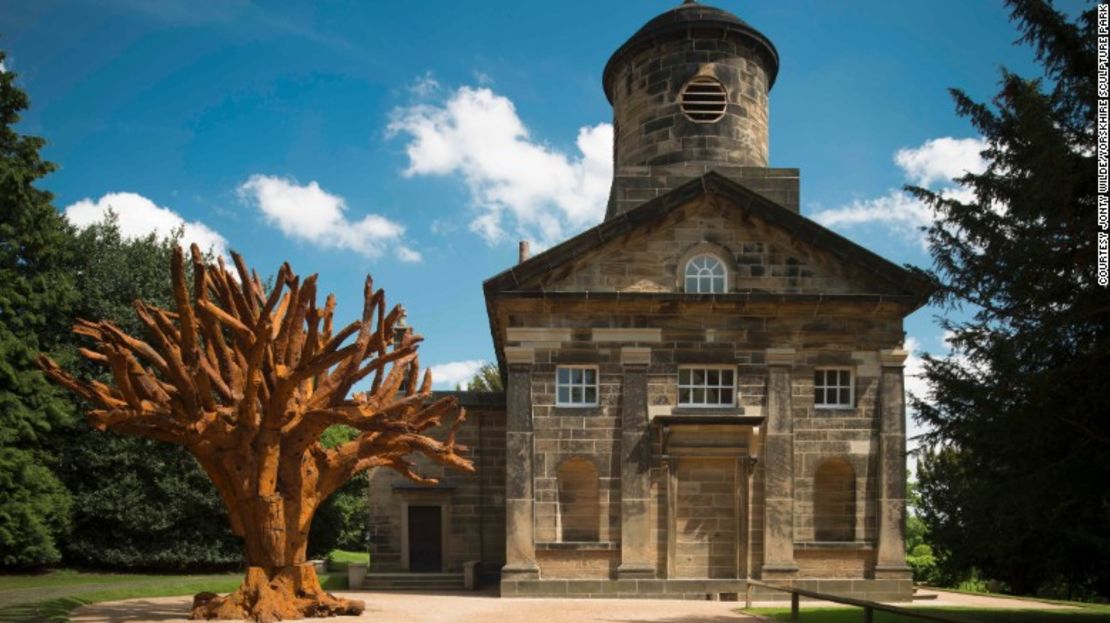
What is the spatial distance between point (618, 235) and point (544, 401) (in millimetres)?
4734

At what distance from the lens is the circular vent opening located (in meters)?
27.8

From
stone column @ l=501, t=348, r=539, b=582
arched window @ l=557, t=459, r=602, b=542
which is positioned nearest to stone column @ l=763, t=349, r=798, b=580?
arched window @ l=557, t=459, r=602, b=542

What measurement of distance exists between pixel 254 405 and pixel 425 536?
1220cm

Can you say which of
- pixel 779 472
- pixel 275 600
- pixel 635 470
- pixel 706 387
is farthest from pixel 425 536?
pixel 275 600

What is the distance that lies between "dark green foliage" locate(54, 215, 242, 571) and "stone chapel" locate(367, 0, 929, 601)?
384 inches

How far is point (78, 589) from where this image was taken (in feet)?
76.8

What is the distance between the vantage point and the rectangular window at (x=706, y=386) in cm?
2391

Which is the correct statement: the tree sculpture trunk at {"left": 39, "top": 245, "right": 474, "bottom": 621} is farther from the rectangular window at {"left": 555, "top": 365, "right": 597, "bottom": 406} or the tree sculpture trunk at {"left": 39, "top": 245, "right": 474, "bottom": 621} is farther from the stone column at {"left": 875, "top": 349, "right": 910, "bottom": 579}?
the stone column at {"left": 875, "top": 349, "right": 910, "bottom": 579}

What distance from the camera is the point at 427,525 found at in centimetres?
2728

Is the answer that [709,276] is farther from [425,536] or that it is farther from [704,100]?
[425,536]

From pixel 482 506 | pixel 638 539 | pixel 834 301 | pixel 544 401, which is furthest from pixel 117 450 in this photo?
pixel 834 301

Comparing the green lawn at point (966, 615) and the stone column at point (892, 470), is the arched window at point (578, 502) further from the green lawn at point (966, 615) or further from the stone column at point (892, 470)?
the stone column at point (892, 470)

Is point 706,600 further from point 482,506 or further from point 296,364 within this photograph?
point 296,364

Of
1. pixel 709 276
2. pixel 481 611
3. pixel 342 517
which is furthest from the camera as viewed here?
pixel 342 517
